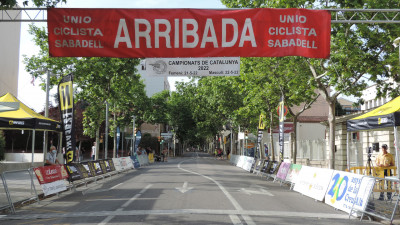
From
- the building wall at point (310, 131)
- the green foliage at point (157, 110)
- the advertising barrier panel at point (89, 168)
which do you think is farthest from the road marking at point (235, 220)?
the green foliage at point (157, 110)

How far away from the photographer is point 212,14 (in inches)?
424

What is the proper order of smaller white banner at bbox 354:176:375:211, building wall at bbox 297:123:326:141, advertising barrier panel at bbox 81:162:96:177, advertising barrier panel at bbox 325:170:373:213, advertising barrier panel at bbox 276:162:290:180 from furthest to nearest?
building wall at bbox 297:123:326:141 → advertising barrier panel at bbox 276:162:290:180 → advertising barrier panel at bbox 81:162:96:177 → advertising barrier panel at bbox 325:170:373:213 → smaller white banner at bbox 354:176:375:211

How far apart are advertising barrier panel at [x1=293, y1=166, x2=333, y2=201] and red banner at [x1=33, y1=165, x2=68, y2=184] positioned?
8.93 metres

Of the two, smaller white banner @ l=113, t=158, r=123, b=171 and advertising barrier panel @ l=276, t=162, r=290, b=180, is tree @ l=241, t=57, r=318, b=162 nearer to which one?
advertising barrier panel @ l=276, t=162, r=290, b=180

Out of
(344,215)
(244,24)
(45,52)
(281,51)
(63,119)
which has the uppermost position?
(45,52)

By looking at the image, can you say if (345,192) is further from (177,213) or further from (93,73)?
(93,73)

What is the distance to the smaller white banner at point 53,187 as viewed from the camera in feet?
44.0

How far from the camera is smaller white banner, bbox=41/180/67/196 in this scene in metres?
13.4

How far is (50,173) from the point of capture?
46.1 ft

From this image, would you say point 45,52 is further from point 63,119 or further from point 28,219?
point 28,219

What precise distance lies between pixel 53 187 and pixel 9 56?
32657 millimetres

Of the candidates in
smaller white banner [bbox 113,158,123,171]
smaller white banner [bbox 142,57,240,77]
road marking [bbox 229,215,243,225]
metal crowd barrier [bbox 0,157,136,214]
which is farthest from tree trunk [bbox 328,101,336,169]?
smaller white banner [bbox 113,158,123,171]

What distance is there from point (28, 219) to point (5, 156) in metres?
28.7

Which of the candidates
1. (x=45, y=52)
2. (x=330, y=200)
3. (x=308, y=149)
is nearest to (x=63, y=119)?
(x=45, y=52)
